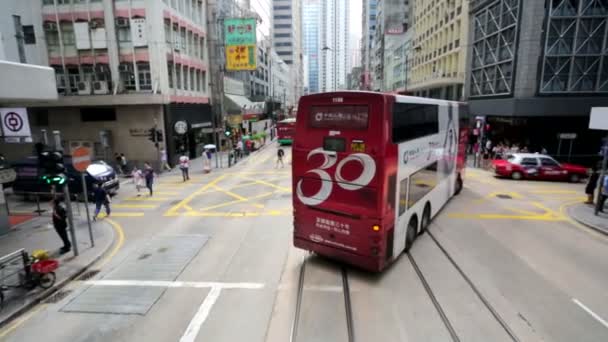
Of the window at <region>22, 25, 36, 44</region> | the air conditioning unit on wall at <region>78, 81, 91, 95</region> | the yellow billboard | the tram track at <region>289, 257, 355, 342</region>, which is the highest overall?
the window at <region>22, 25, 36, 44</region>

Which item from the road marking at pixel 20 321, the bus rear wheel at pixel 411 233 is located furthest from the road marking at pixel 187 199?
the bus rear wheel at pixel 411 233

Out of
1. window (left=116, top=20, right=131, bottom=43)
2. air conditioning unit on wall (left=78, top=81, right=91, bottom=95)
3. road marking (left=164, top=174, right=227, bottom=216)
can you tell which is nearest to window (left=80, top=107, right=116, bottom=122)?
air conditioning unit on wall (left=78, top=81, right=91, bottom=95)

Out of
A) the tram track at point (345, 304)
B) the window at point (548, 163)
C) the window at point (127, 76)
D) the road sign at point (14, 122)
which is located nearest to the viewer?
the tram track at point (345, 304)

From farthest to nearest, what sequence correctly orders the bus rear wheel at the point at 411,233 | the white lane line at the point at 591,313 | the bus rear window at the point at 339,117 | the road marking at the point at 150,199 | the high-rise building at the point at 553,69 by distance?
the high-rise building at the point at 553,69
the road marking at the point at 150,199
the bus rear wheel at the point at 411,233
the bus rear window at the point at 339,117
the white lane line at the point at 591,313

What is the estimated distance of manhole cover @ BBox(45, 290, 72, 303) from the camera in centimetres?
742

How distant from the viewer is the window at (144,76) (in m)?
25.0

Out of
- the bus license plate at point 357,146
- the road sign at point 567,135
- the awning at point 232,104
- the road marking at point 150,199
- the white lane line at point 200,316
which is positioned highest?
the awning at point 232,104

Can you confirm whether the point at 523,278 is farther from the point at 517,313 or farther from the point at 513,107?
the point at 513,107

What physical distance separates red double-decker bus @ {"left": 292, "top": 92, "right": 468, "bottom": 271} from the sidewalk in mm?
7509

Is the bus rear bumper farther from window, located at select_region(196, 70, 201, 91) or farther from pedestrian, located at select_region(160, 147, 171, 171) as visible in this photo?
window, located at select_region(196, 70, 201, 91)

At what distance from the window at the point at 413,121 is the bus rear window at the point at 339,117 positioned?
784 mm

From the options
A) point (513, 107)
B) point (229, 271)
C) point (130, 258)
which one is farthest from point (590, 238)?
point (513, 107)

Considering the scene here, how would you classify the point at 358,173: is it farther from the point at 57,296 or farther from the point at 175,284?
the point at 57,296

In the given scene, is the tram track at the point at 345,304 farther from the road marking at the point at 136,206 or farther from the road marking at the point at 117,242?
the road marking at the point at 136,206
